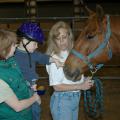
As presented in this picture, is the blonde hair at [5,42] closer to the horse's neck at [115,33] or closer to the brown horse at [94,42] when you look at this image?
the brown horse at [94,42]

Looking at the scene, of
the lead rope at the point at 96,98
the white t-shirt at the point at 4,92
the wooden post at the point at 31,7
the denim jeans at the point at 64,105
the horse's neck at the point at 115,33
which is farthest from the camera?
the wooden post at the point at 31,7

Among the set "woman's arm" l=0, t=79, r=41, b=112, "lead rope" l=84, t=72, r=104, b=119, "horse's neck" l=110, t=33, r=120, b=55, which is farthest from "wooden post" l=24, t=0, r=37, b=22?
"woman's arm" l=0, t=79, r=41, b=112

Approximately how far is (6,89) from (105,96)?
3169mm

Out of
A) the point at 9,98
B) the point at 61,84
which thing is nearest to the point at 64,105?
the point at 61,84

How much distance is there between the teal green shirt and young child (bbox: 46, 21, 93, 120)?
312 millimetres

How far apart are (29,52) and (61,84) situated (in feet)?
1.10

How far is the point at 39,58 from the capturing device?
249cm

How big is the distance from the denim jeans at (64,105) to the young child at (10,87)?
0.34m

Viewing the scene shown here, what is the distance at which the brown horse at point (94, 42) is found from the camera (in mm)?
2574

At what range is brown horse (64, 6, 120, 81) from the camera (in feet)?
8.45

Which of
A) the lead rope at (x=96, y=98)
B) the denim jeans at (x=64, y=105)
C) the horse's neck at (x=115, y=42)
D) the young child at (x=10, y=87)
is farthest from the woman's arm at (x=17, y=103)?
the horse's neck at (x=115, y=42)

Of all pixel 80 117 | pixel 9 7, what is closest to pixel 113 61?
Answer: pixel 80 117

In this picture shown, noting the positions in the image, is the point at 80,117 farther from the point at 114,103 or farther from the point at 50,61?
the point at 50,61

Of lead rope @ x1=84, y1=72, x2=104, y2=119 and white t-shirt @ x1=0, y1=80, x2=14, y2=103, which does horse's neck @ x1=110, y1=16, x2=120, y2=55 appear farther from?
white t-shirt @ x1=0, y1=80, x2=14, y2=103
